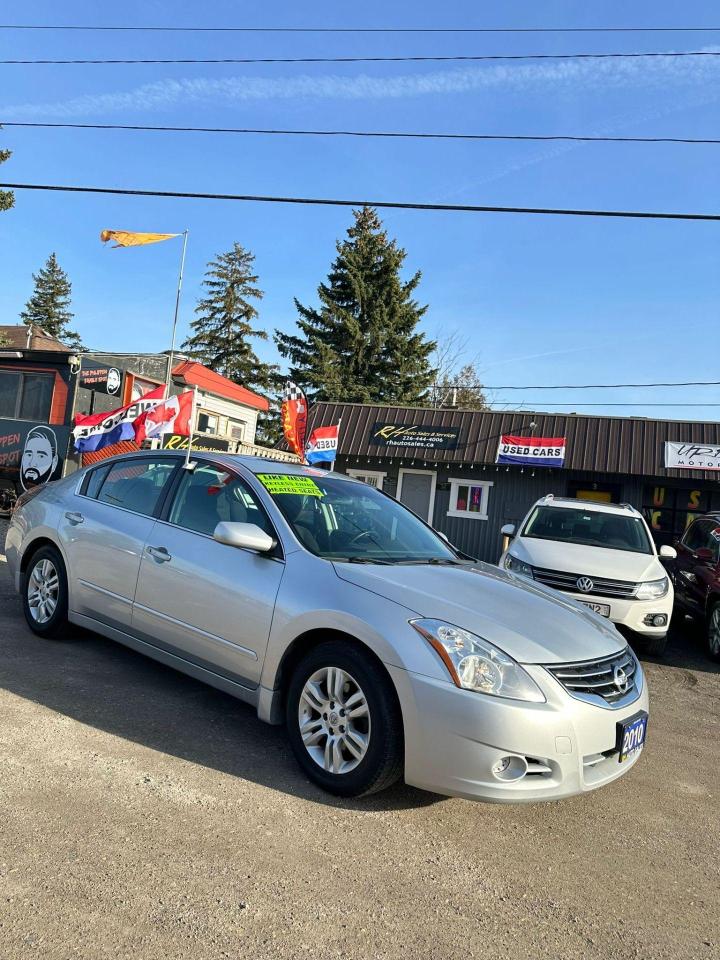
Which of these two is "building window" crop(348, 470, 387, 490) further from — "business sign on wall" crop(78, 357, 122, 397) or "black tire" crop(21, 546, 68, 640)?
"black tire" crop(21, 546, 68, 640)

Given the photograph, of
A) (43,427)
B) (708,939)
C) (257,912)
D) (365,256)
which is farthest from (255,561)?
(365,256)

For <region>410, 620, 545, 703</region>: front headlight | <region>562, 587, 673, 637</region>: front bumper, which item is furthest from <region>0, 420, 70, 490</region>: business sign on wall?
<region>410, 620, 545, 703</region>: front headlight

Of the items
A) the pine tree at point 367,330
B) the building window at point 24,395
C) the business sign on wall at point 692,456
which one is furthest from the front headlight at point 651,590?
the pine tree at point 367,330

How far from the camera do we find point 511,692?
3.01 metres

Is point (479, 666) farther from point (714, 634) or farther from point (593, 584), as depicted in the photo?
point (714, 634)

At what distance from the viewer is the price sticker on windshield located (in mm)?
4344

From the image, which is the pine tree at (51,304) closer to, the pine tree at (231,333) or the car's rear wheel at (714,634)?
the pine tree at (231,333)

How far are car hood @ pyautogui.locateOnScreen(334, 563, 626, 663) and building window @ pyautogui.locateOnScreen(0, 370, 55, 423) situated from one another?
17463 millimetres

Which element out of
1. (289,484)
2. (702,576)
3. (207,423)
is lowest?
(702,576)

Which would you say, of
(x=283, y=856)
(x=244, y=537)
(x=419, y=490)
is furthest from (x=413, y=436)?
(x=283, y=856)

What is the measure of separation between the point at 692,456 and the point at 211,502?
15.6m

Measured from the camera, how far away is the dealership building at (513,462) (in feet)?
58.0

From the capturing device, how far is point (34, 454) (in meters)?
18.5

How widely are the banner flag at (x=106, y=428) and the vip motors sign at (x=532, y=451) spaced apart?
9.07m
